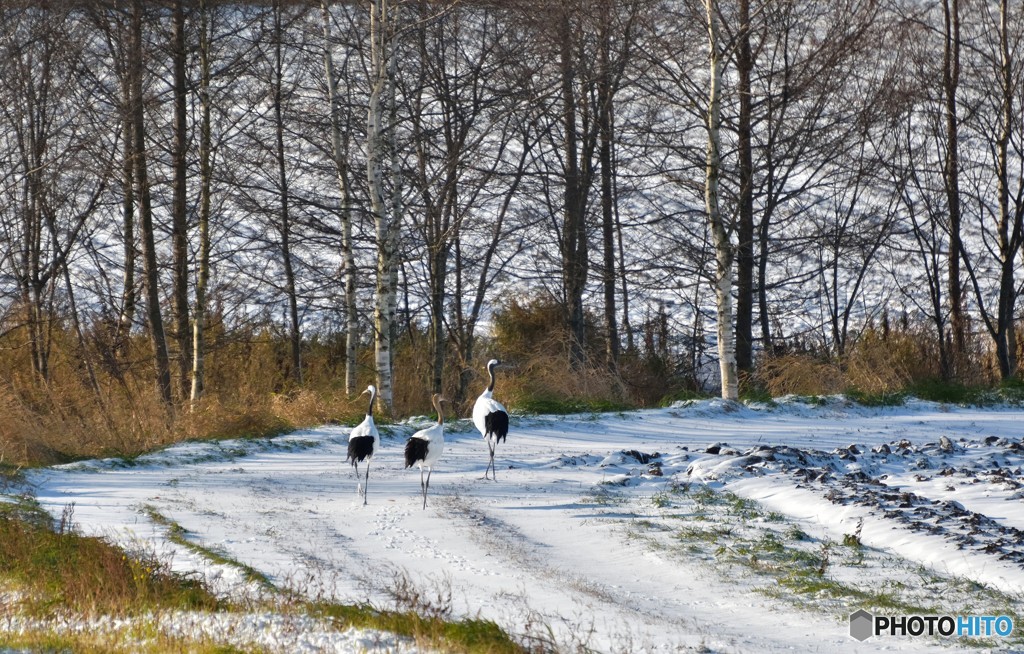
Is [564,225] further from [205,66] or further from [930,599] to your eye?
[930,599]

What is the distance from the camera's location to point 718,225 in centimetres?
1970

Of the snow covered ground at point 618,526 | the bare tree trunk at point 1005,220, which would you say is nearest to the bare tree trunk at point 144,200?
the snow covered ground at point 618,526

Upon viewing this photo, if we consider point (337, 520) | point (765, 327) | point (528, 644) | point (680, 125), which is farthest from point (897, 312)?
point (528, 644)

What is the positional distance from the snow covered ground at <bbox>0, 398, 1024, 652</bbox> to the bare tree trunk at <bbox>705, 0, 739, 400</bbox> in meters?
3.85

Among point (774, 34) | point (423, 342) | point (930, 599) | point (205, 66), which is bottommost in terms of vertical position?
point (930, 599)

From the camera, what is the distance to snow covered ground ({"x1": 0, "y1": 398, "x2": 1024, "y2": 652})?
24.0ft

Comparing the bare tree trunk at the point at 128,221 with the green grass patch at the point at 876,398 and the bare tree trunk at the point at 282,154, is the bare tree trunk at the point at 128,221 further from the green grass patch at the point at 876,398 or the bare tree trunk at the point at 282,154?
the green grass patch at the point at 876,398

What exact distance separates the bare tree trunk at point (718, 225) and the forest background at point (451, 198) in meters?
0.06

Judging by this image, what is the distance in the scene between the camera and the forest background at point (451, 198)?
19.9 meters

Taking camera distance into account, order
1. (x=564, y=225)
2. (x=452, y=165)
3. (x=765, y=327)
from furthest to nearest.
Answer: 1. (x=765, y=327)
2. (x=564, y=225)
3. (x=452, y=165)

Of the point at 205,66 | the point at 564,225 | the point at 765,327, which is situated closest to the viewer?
the point at 205,66

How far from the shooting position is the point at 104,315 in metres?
25.7

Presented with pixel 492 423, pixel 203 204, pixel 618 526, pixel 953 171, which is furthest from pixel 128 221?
pixel 953 171

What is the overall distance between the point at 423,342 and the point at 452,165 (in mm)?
8997
